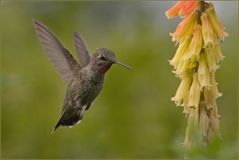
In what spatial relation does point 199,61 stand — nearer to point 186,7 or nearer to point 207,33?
point 207,33

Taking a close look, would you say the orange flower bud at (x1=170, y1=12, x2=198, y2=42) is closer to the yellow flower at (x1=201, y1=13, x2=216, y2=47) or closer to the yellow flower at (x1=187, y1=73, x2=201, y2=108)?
the yellow flower at (x1=201, y1=13, x2=216, y2=47)

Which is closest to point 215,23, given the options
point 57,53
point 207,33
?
point 207,33

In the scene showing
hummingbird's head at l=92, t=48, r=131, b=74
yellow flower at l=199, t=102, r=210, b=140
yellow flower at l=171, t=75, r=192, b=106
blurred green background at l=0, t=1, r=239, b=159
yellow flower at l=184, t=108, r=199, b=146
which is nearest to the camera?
yellow flower at l=184, t=108, r=199, b=146

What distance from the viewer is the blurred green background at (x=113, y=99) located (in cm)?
622

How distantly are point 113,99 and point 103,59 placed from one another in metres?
2.41

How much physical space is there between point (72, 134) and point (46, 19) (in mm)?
3035

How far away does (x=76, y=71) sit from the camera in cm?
491

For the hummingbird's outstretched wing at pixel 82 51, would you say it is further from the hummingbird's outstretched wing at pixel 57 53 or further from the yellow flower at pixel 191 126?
the yellow flower at pixel 191 126

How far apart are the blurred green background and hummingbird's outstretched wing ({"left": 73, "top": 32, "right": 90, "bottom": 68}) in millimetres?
752

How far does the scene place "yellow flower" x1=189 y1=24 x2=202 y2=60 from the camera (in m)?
3.89

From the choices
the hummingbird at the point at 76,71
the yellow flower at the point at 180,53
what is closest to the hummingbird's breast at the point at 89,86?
the hummingbird at the point at 76,71

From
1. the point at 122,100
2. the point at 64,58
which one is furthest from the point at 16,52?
the point at 64,58

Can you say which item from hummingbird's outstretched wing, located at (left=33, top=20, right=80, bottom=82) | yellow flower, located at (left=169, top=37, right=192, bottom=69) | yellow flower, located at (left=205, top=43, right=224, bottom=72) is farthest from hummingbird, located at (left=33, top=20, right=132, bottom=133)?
yellow flower, located at (left=205, top=43, right=224, bottom=72)

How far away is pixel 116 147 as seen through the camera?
6.22 m
